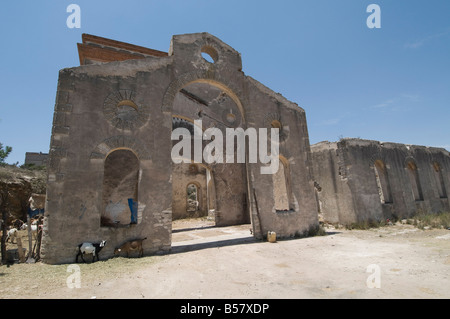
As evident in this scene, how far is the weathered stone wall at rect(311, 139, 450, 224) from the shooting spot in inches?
461

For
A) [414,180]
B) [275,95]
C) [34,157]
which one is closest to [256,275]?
[275,95]

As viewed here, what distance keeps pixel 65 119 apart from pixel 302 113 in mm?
9692

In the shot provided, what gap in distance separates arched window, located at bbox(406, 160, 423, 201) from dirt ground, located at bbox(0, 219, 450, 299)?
29.1 ft

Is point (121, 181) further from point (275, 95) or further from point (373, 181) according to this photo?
point (373, 181)

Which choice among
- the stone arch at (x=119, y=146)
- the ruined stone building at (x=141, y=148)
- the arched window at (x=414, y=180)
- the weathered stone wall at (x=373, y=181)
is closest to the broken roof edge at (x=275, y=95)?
the ruined stone building at (x=141, y=148)

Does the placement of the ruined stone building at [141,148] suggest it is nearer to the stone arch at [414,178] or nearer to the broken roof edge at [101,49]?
the broken roof edge at [101,49]

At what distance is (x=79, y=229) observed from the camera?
20.1 ft

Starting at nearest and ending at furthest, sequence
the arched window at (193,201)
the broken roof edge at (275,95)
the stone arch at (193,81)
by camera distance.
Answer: the stone arch at (193,81) → the broken roof edge at (275,95) → the arched window at (193,201)

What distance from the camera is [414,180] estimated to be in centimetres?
1463

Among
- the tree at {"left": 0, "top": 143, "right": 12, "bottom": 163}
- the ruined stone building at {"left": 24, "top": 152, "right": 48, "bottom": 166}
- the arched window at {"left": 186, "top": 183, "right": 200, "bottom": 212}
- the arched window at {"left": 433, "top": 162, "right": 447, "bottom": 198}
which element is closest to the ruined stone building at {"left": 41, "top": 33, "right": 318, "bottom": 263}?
the arched window at {"left": 186, "top": 183, "right": 200, "bottom": 212}

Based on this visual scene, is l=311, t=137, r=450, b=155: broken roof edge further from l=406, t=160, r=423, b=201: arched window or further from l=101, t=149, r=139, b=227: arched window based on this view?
l=101, t=149, r=139, b=227: arched window

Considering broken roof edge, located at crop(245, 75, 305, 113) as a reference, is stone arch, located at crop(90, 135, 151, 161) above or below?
below

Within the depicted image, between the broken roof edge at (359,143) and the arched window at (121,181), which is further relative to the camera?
the broken roof edge at (359,143)

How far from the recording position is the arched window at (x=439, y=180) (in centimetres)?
1529
